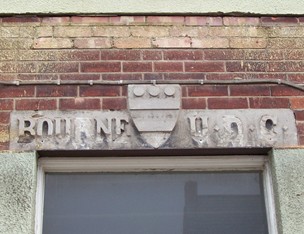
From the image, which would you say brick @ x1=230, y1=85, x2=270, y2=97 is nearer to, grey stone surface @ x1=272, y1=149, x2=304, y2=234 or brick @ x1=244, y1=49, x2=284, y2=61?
brick @ x1=244, y1=49, x2=284, y2=61

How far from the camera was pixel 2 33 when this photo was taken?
4.85 meters

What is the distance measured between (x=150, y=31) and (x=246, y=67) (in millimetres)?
715

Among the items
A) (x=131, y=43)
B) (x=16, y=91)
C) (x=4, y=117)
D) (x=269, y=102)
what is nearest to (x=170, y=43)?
(x=131, y=43)

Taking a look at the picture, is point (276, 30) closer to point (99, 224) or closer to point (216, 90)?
point (216, 90)

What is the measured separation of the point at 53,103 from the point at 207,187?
1.18m

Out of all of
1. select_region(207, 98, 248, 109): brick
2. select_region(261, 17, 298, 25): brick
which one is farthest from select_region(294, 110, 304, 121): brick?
select_region(261, 17, 298, 25): brick

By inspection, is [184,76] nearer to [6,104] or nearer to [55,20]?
[55,20]

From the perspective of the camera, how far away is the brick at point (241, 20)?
4945 millimetres

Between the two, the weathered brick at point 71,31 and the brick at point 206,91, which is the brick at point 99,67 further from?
the brick at point 206,91

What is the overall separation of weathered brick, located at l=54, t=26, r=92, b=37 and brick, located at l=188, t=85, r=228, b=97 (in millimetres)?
823

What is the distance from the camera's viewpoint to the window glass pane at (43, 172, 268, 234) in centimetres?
458

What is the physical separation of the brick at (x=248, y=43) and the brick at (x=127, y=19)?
2.13ft

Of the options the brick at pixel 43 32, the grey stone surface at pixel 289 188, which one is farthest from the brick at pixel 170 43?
the grey stone surface at pixel 289 188

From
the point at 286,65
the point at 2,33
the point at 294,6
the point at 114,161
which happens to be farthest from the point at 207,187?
the point at 2,33
